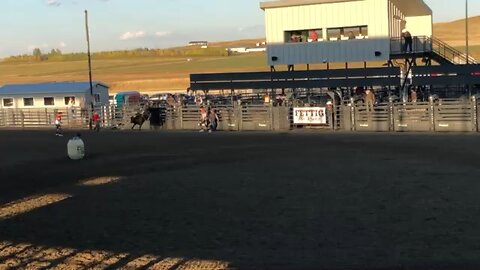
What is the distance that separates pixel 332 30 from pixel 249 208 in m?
30.1

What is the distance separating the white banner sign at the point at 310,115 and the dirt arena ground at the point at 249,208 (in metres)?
8.59

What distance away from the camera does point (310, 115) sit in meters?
35.4

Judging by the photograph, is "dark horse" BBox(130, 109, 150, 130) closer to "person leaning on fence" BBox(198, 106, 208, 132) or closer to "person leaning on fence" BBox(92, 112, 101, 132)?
"person leaning on fence" BBox(92, 112, 101, 132)

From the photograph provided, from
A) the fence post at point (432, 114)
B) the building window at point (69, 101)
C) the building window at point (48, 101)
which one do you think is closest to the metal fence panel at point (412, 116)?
the fence post at point (432, 114)

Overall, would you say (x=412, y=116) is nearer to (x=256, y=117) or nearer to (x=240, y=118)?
(x=256, y=117)

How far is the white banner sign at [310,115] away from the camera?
1376 inches

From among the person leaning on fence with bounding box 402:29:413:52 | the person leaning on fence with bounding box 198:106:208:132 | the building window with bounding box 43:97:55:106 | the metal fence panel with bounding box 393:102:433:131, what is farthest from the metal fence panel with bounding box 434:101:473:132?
the building window with bounding box 43:97:55:106

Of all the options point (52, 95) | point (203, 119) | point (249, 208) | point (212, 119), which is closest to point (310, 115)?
point (212, 119)

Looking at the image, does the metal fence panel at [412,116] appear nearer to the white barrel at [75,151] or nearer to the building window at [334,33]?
the building window at [334,33]

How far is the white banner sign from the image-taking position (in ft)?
115

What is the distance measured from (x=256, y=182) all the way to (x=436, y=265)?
8.69m

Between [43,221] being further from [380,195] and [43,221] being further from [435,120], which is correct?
[435,120]

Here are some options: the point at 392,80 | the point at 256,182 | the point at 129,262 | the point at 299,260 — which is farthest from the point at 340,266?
the point at 392,80

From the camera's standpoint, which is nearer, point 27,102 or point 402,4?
point 402,4
